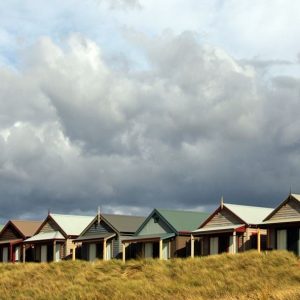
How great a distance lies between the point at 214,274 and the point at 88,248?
22.4 metres

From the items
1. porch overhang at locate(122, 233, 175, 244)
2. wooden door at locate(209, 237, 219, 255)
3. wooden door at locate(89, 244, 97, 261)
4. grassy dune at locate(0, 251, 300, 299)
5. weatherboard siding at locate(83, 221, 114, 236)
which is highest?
weatherboard siding at locate(83, 221, 114, 236)

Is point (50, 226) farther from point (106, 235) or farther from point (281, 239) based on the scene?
point (281, 239)

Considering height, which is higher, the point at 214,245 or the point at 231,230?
the point at 231,230

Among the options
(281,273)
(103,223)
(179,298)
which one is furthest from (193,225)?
(179,298)

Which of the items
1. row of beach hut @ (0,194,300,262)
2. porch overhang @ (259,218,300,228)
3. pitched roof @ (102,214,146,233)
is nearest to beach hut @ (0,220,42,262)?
row of beach hut @ (0,194,300,262)

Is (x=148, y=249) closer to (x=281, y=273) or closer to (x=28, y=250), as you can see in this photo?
(x=28, y=250)

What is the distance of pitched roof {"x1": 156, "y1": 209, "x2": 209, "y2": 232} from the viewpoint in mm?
Answer: 52250

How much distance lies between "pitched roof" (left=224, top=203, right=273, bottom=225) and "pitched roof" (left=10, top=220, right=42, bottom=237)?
2253cm

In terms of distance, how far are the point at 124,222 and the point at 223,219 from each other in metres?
10.8

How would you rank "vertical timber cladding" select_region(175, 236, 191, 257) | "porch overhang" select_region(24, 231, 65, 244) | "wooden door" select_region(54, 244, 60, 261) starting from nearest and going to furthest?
"vertical timber cladding" select_region(175, 236, 191, 257) < "porch overhang" select_region(24, 231, 65, 244) < "wooden door" select_region(54, 244, 60, 261)

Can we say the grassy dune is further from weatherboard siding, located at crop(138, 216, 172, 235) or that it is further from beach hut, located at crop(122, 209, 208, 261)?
weatherboard siding, located at crop(138, 216, 172, 235)

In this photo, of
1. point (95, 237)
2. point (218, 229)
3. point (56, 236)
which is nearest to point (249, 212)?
point (218, 229)

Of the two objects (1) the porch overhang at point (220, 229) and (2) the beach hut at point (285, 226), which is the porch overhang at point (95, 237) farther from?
(2) the beach hut at point (285, 226)

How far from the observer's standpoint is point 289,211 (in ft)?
147
